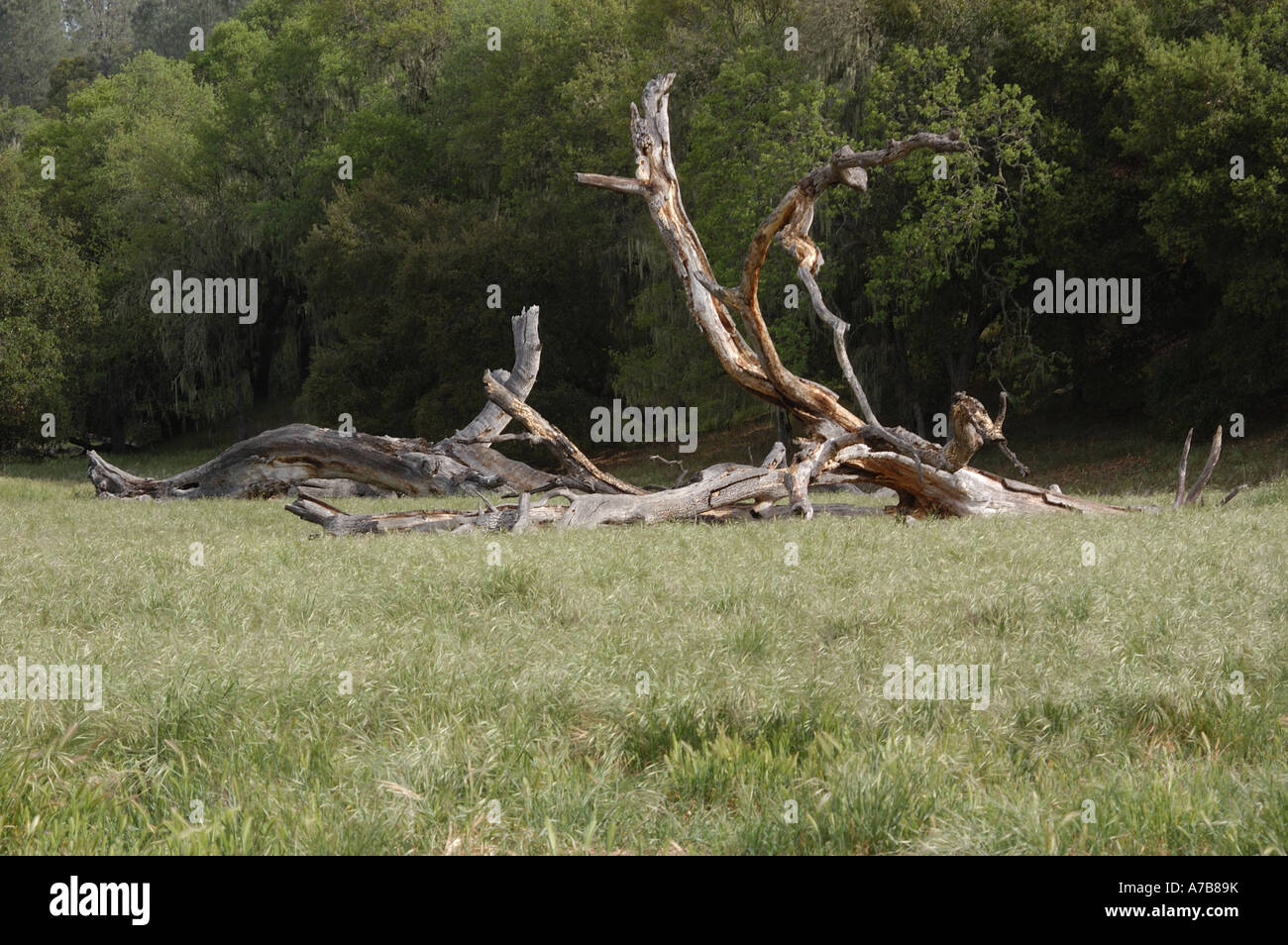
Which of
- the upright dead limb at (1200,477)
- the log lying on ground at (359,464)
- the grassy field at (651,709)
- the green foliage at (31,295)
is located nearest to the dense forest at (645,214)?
the green foliage at (31,295)

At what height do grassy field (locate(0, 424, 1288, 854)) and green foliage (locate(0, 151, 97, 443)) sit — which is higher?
green foliage (locate(0, 151, 97, 443))

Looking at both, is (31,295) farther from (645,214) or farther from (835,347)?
(835,347)

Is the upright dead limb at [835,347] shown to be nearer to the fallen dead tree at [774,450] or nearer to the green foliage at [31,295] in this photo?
the fallen dead tree at [774,450]

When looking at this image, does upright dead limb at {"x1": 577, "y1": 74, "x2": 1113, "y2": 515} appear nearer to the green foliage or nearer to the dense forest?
the dense forest

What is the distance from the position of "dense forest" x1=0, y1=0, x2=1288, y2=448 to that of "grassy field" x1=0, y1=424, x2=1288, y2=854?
16928mm

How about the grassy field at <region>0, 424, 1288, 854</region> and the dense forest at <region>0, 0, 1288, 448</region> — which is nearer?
the grassy field at <region>0, 424, 1288, 854</region>

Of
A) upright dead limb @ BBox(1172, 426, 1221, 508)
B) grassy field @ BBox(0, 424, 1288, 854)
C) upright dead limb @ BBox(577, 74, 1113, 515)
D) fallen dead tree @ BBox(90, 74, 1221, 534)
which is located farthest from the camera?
upright dead limb @ BBox(1172, 426, 1221, 508)

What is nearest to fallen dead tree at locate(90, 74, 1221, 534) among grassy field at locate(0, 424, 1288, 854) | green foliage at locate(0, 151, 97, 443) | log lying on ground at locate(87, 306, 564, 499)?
log lying on ground at locate(87, 306, 564, 499)

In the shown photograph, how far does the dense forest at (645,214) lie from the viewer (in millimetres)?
23953

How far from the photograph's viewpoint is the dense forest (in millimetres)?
23953

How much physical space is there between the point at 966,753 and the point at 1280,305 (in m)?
21.5

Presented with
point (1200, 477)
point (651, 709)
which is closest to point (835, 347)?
point (1200, 477)

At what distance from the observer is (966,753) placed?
4.08 meters
